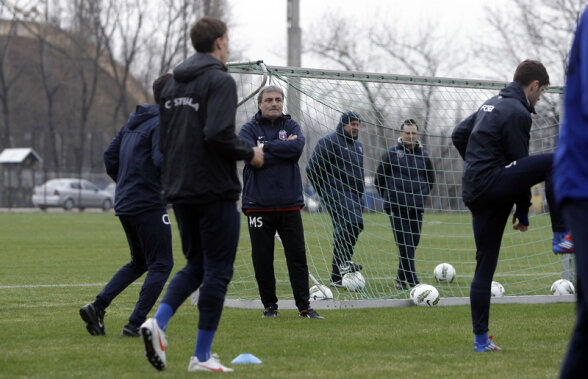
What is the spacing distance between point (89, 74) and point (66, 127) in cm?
408

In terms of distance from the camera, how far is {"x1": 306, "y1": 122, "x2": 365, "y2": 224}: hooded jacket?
31.6ft

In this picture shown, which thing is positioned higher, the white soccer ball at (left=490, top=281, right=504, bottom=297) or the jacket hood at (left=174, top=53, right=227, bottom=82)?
the jacket hood at (left=174, top=53, right=227, bottom=82)

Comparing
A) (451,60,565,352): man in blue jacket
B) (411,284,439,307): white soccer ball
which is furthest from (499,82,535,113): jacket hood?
(411,284,439,307): white soccer ball

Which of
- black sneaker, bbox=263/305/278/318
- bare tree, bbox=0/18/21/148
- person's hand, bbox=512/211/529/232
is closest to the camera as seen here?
person's hand, bbox=512/211/529/232

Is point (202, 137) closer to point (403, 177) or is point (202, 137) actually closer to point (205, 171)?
point (205, 171)

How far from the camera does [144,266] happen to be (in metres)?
6.92

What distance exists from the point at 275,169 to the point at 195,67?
2637 mm

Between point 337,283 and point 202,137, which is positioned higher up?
point 202,137

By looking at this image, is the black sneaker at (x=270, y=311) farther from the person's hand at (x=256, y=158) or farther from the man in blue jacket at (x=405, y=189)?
the person's hand at (x=256, y=158)

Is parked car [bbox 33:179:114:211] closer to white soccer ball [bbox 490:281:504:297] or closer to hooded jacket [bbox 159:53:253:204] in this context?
white soccer ball [bbox 490:281:504:297]

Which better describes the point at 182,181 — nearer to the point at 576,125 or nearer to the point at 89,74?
the point at 576,125

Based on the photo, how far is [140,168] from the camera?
657 centimetres

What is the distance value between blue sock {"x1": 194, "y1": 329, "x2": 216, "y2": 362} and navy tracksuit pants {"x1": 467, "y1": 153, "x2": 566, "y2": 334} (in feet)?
6.28

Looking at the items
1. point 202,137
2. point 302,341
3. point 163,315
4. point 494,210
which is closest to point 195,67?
point 202,137
